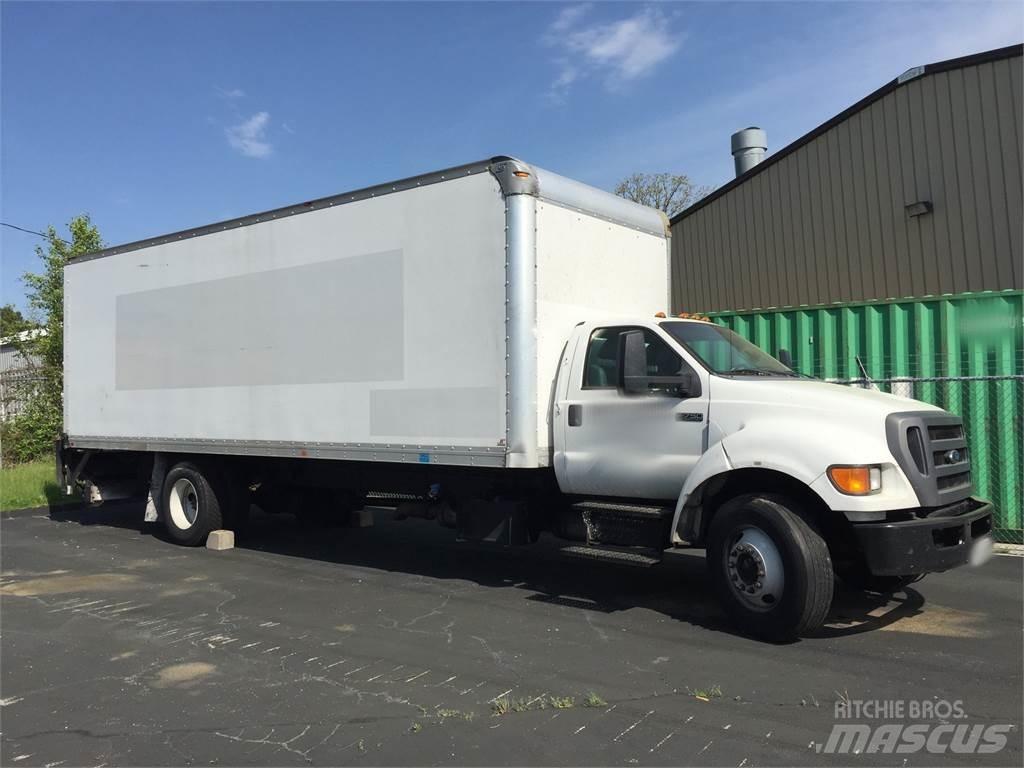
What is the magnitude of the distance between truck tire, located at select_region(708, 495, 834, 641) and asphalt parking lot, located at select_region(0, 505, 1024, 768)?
8.4 inches

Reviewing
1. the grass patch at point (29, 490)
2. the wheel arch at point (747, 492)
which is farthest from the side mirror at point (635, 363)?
the grass patch at point (29, 490)

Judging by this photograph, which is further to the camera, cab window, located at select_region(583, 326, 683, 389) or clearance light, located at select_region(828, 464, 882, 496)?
cab window, located at select_region(583, 326, 683, 389)

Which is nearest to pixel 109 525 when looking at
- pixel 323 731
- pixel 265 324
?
pixel 265 324

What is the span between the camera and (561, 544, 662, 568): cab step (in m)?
6.03

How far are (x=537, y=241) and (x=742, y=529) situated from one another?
2.76 meters

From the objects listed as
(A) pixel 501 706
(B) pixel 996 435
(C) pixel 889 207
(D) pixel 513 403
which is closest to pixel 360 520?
(D) pixel 513 403

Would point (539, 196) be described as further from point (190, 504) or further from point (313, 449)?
point (190, 504)

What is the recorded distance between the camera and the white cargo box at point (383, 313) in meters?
6.58

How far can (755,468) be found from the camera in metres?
5.49

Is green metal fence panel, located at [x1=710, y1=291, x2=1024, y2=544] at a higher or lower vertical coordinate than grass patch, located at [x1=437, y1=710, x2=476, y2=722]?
higher

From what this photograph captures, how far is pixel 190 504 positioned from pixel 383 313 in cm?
411

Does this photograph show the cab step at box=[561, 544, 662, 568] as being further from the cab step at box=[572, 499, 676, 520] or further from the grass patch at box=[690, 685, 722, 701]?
the grass patch at box=[690, 685, 722, 701]

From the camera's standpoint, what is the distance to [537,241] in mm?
6559

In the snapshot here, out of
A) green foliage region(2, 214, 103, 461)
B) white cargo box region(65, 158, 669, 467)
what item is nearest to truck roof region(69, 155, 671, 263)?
white cargo box region(65, 158, 669, 467)
